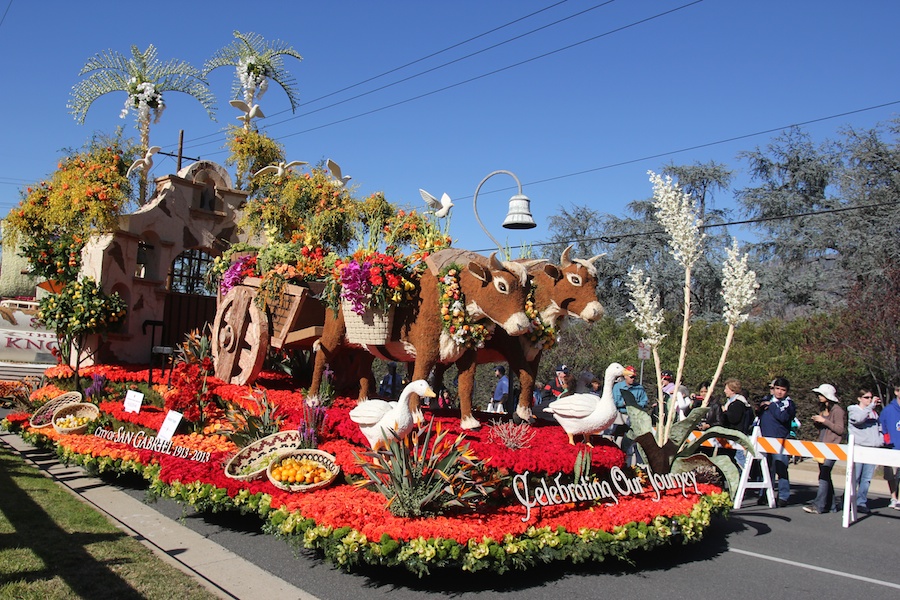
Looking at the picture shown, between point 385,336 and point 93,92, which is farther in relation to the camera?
point 93,92

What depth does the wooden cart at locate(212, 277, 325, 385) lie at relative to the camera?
9.09 m

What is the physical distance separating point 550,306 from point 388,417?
2.22 metres

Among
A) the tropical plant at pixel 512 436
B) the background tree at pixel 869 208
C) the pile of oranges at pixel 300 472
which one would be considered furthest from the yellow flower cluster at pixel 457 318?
the background tree at pixel 869 208

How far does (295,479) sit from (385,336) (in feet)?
6.08

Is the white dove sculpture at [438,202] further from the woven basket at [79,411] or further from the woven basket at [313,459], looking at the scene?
the woven basket at [79,411]

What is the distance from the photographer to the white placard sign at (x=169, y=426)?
315 inches

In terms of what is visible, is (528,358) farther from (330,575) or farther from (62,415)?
(62,415)

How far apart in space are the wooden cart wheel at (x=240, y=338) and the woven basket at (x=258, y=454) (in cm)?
221

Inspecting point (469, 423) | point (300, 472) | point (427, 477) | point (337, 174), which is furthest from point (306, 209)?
point (427, 477)

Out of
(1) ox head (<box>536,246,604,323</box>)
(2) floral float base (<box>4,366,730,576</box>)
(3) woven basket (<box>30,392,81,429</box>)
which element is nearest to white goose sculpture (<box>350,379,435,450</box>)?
(2) floral float base (<box>4,366,730,576</box>)

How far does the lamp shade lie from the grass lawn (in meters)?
5.33

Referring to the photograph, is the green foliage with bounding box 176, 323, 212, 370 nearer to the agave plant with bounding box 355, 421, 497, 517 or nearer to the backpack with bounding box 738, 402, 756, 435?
the agave plant with bounding box 355, 421, 497, 517

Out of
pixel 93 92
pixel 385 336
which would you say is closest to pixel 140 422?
pixel 385 336

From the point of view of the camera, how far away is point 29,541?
5734 mm
